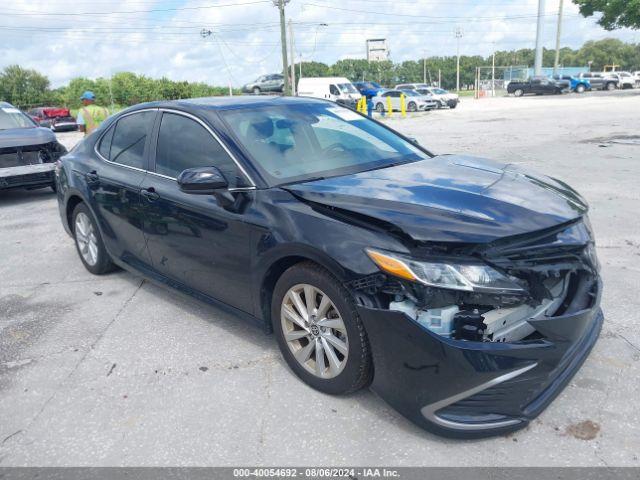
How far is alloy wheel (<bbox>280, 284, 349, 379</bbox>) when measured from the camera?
2.93 m

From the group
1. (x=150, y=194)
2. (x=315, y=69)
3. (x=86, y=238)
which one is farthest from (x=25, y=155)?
(x=315, y=69)

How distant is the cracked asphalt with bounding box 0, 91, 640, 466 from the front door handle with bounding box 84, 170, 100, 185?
0.98 m

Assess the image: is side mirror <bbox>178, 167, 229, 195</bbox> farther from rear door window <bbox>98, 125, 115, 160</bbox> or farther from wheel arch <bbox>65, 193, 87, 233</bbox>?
wheel arch <bbox>65, 193, 87, 233</bbox>

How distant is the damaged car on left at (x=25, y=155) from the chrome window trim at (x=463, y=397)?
8667 millimetres

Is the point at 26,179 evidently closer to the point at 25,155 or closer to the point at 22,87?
the point at 25,155

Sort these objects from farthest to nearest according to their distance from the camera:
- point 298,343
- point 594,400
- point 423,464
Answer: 1. point 298,343
2. point 594,400
3. point 423,464

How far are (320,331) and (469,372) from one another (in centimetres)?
87

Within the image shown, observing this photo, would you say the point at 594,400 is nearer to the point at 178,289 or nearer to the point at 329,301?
the point at 329,301

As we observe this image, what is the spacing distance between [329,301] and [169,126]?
2.04 meters

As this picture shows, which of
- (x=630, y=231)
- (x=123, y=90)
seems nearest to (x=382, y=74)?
(x=123, y=90)

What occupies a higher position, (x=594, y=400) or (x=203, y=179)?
(x=203, y=179)

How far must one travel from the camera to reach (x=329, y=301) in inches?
114

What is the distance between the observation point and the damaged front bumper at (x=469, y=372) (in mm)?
2457

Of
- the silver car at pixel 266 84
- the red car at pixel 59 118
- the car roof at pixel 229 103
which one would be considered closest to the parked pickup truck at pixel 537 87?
the silver car at pixel 266 84
